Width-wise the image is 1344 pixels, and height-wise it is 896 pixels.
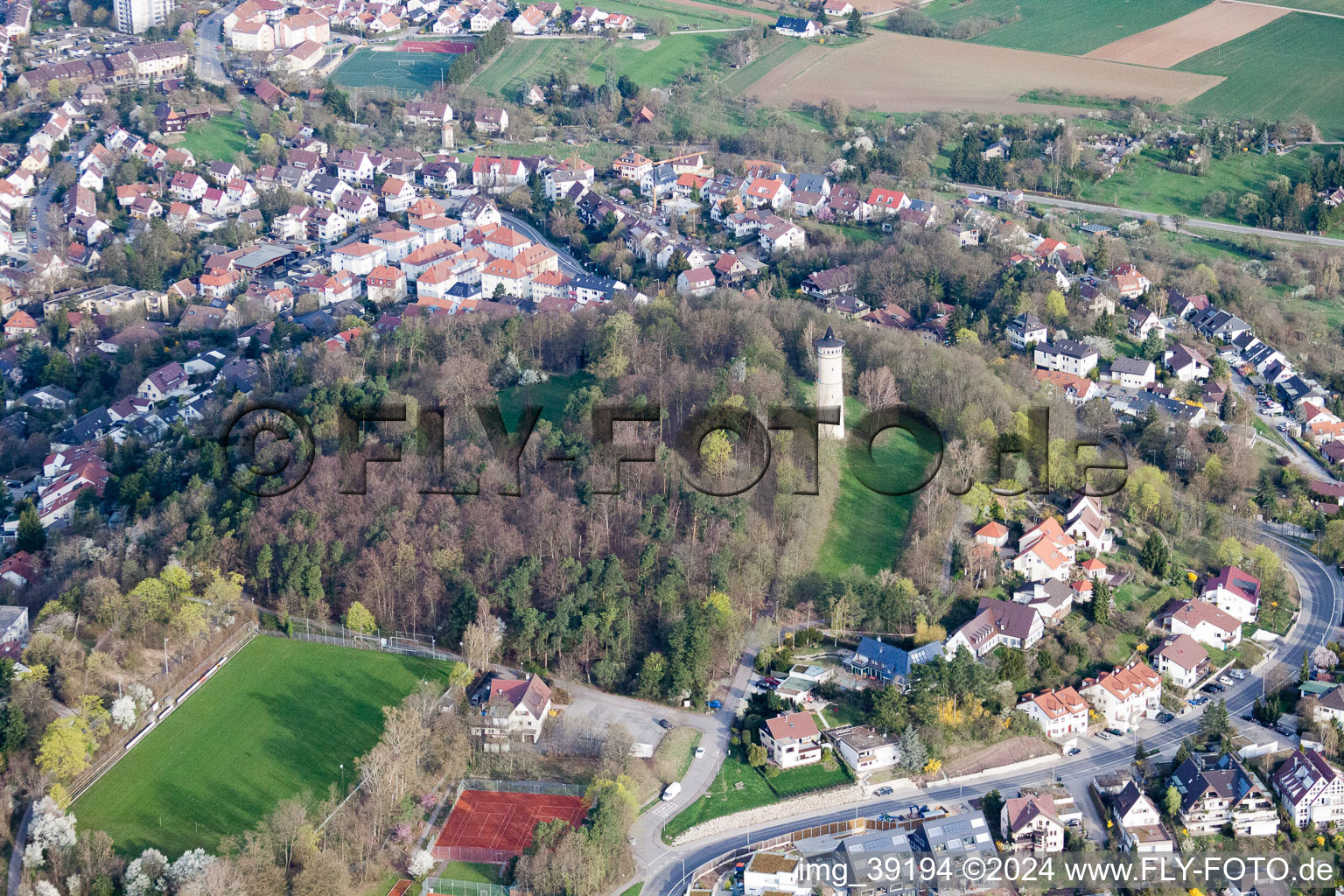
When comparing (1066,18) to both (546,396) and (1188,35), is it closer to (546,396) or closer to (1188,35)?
(1188,35)

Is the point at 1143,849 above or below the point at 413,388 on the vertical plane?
below

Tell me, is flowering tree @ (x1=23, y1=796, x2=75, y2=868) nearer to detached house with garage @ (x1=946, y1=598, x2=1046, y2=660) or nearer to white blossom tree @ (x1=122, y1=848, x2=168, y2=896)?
white blossom tree @ (x1=122, y1=848, x2=168, y2=896)

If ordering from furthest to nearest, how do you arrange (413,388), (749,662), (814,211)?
(814,211), (413,388), (749,662)

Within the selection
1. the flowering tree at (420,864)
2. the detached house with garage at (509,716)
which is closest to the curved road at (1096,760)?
the detached house with garage at (509,716)

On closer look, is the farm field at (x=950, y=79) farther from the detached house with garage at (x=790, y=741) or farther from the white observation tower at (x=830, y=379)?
the detached house with garage at (x=790, y=741)

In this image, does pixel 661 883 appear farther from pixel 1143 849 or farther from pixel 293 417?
pixel 293 417

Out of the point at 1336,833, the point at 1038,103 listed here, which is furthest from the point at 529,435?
the point at 1038,103

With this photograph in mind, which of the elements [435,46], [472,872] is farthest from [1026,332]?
[435,46]
